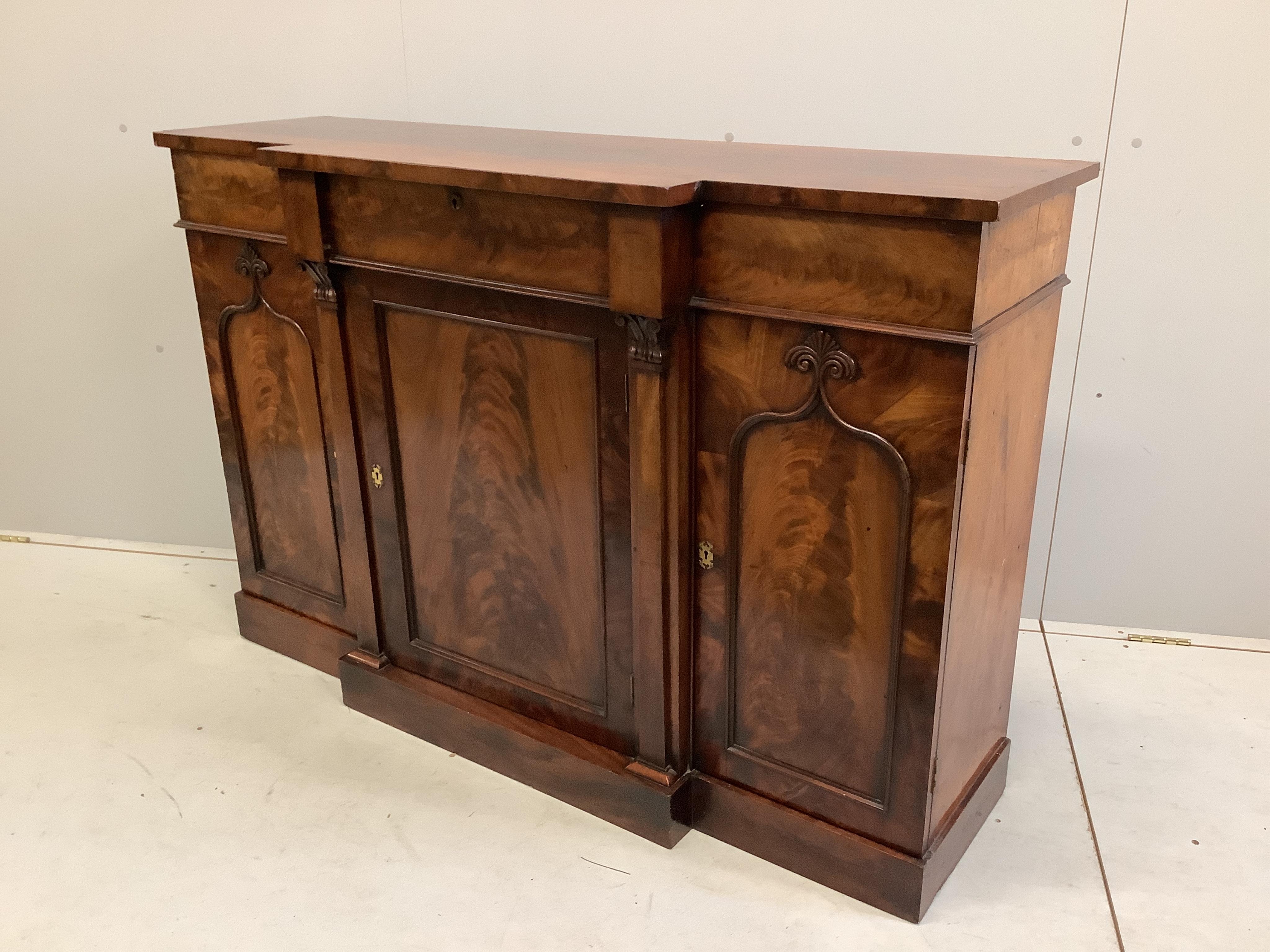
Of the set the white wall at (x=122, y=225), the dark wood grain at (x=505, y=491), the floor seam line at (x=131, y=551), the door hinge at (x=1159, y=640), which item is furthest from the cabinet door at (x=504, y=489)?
the door hinge at (x=1159, y=640)

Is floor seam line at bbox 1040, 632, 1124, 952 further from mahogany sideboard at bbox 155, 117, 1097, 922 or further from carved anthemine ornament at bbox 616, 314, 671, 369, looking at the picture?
carved anthemine ornament at bbox 616, 314, 671, 369

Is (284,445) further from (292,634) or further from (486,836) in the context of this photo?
(486,836)

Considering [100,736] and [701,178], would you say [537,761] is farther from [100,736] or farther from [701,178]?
[701,178]

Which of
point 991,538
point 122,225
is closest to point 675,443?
point 991,538

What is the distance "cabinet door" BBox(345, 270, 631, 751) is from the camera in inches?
71.2

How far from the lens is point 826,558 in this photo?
1655mm

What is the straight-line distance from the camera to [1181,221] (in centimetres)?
221

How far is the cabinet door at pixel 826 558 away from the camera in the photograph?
4.96 ft

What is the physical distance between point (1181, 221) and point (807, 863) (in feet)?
4.90

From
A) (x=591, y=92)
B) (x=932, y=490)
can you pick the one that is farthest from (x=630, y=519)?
(x=591, y=92)

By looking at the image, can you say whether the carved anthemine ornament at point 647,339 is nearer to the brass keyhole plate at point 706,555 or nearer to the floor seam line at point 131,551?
the brass keyhole plate at point 706,555

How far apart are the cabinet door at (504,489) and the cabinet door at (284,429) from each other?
7 cm

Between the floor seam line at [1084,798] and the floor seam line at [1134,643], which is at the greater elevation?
the floor seam line at [1134,643]

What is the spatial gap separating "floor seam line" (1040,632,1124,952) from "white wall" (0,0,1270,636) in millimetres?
218
